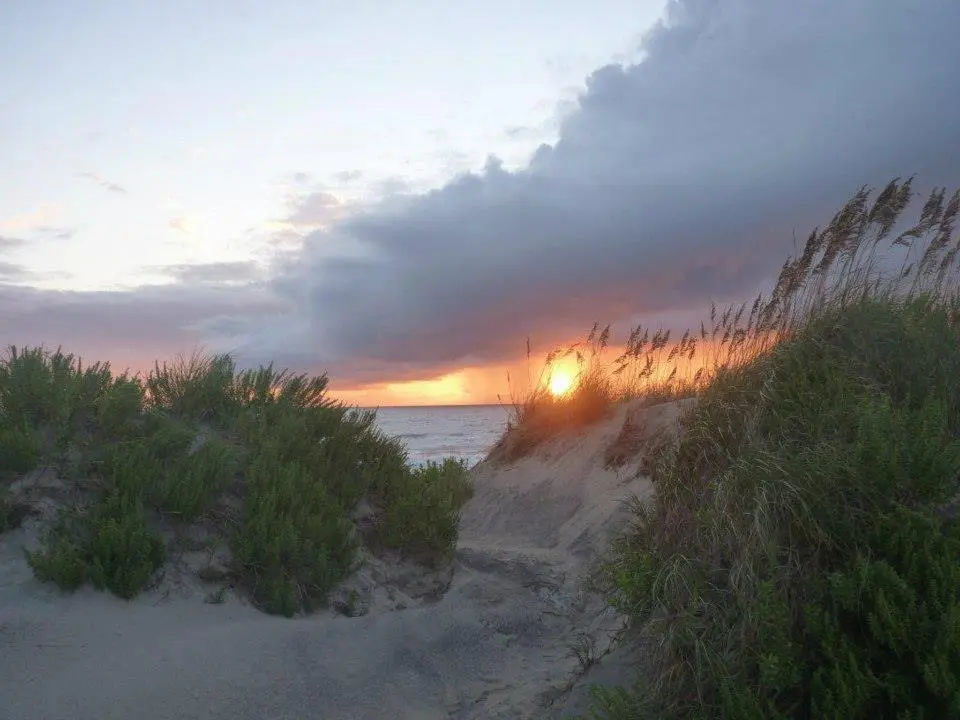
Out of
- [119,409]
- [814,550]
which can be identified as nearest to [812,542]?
[814,550]

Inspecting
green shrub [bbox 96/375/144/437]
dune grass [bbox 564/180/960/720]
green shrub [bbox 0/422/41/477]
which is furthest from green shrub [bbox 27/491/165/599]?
dune grass [bbox 564/180/960/720]

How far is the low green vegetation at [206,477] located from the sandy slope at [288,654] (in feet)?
0.74

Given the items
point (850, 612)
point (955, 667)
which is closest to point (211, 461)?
point (850, 612)

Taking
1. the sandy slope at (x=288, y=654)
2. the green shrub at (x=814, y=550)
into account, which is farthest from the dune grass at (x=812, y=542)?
the sandy slope at (x=288, y=654)

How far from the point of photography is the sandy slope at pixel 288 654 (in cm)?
403

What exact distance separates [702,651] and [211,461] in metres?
3.76

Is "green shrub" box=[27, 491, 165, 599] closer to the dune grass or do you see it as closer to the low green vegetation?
the low green vegetation

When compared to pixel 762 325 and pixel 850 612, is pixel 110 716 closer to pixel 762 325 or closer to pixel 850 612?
pixel 850 612

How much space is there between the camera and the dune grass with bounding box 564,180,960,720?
3.07 m

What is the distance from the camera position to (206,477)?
5344 mm

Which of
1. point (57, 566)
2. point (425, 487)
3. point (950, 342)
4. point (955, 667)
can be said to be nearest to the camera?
point (955, 667)

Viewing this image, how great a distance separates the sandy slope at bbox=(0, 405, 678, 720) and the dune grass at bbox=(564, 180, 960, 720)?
104 cm

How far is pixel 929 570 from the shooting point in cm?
315

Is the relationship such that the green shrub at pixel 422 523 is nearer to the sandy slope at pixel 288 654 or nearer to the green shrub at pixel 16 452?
the sandy slope at pixel 288 654
